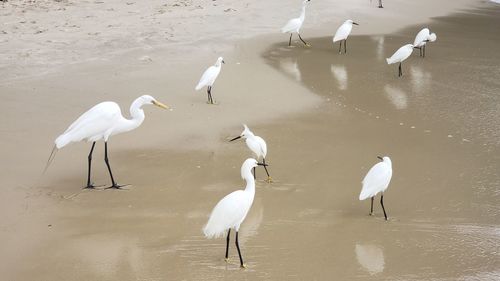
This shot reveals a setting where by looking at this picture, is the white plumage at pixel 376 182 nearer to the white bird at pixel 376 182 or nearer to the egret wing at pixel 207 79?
the white bird at pixel 376 182

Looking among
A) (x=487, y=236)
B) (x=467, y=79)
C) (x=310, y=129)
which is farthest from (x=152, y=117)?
(x=467, y=79)

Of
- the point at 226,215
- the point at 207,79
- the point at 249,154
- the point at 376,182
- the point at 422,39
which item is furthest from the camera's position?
the point at 422,39

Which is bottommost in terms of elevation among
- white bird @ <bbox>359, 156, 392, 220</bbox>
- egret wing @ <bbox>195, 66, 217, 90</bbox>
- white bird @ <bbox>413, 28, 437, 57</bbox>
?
white bird @ <bbox>413, 28, 437, 57</bbox>

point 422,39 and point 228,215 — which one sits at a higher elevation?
point 228,215

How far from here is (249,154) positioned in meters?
7.47

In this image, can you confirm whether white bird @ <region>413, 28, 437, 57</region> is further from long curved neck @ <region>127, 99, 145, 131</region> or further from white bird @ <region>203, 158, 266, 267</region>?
white bird @ <region>203, 158, 266, 267</region>

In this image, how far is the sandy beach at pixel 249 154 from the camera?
505 centimetres

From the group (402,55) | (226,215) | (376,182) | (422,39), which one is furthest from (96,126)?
(422,39)

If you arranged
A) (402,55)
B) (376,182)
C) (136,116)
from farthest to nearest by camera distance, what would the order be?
(402,55)
(136,116)
(376,182)

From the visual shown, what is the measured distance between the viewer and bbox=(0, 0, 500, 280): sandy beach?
199 inches

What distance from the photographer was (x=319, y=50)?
12898 mm

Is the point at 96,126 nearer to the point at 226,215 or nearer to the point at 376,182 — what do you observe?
the point at 226,215

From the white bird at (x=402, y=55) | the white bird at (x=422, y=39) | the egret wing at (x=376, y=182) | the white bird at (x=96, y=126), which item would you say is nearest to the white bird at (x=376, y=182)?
the egret wing at (x=376, y=182)

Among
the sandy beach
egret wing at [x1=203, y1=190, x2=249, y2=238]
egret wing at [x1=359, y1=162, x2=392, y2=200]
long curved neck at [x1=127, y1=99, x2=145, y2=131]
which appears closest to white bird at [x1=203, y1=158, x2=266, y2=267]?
egret wing at [x1=203, y1=190, x2=249, y2=238]
